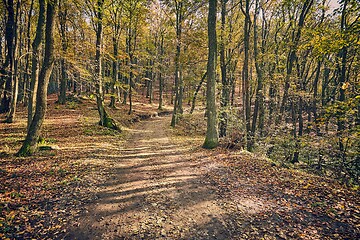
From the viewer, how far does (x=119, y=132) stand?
14.8m

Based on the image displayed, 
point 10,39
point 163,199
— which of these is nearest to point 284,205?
point 163,199

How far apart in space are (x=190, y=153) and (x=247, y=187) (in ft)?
14.3

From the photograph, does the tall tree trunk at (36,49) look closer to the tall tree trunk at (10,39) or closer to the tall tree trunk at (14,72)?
the tall tree trunk at (14,72)

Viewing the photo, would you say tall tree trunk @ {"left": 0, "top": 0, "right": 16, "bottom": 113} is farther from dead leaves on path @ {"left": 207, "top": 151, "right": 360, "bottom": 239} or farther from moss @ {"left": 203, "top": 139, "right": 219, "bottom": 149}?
dead leaves on path @ {"left": 207, "top": 151, "right": 360, "bottom": 239}

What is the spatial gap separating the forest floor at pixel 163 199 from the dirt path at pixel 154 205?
24 mm

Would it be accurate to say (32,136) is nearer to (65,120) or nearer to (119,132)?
(119,132)

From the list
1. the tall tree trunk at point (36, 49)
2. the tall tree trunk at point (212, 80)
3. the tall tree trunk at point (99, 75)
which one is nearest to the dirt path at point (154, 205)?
the tall tree trunk at point (212, 80)

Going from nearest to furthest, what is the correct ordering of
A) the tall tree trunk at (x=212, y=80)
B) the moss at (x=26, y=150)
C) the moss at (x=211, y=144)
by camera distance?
the moss at (x=26, y=150)
the tall tree trunk at (x=212, y=80)
the moss at (x=211, y=144)

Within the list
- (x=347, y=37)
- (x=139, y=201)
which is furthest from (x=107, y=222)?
(x=347, y=37)

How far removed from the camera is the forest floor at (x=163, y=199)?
4.52 m

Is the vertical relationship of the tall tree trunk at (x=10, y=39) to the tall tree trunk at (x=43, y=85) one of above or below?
above

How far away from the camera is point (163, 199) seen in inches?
231

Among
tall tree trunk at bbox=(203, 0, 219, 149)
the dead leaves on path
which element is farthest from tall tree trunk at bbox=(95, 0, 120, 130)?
the dead leaves on path

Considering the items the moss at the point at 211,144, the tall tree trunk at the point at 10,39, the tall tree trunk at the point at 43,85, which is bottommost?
the moss at the point at 211,144
